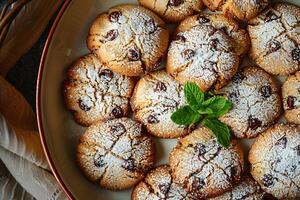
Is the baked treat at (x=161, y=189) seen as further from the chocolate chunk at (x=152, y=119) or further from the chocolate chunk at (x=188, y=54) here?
the chocolate chunk at (x=188, y=54)

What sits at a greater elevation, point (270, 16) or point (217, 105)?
point (270, 16)

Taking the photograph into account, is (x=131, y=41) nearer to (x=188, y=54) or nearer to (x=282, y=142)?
(x=188, y=54)

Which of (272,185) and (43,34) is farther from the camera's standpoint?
(43,34)

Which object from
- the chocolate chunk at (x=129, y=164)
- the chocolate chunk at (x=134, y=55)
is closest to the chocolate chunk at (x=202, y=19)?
the chocolate chunk at (x=134, y=55)

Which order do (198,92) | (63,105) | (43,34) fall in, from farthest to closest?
(43,34)
(63,105)
(198,92)

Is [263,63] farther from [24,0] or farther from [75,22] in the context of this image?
[24,0]

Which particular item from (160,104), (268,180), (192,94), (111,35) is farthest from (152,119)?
(268,180)

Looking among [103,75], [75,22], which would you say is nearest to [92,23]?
[75,22]
